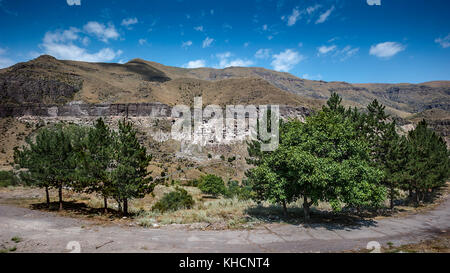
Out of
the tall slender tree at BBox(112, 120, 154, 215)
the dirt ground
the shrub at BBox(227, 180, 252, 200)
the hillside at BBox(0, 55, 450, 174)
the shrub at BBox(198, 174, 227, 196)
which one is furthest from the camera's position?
the hillside at BBox(0, 55, 450, 174)

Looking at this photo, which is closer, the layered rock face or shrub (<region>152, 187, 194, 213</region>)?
shrub (<region>152, 187, 194, 213</region>)

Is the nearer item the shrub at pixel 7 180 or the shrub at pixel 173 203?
the shrub at pixel 173 203

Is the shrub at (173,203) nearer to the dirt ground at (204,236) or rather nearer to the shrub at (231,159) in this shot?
the dirt ground at (204,236)

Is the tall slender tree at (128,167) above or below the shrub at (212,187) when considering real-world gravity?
above

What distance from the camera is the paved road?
11.5 m

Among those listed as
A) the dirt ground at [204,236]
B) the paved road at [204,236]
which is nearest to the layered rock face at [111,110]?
the dirt ground at [204,236]

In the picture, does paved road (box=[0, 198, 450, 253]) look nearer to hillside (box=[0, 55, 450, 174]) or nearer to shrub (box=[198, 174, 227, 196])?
shrub (box=[198, 174, 227, 196])

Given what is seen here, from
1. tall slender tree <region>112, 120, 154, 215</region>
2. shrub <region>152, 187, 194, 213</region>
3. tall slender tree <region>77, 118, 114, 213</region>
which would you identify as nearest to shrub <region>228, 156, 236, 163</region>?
shrub <region>152, 187, 194, 213</region>

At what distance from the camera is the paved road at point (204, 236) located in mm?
11469

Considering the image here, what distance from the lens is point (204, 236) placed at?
13633mm
